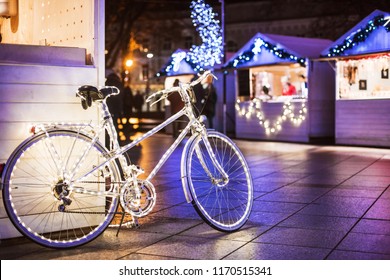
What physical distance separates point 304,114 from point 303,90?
0.88m

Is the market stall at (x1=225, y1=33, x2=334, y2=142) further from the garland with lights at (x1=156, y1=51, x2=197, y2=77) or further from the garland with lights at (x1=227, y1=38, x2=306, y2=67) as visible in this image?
the garland with lights at (x1=156, y1=51, x2=197, y2=77)

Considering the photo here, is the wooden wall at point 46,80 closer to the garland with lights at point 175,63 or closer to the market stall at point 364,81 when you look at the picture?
the market stall at point 364,81

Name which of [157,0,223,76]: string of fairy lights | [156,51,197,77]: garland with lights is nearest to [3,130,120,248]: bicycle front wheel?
[157,0,223,76]: string of fairy lights

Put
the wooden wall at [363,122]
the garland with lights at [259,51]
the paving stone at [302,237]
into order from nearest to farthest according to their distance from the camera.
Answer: the paving stone at [302,237], the wooden wall at [363,122], the garland with lights at [259,51]

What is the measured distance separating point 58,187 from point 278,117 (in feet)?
49.4

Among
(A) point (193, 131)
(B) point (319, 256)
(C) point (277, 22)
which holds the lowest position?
(B) point (319, 256)

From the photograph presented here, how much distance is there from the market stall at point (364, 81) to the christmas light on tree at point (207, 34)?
16.2 feet

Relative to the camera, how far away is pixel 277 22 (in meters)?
56.1

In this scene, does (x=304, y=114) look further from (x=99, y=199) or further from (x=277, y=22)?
(x=277, y=22)

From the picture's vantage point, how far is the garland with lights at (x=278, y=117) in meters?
18.7

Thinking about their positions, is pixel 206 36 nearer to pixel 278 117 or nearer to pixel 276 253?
pixel 278 117

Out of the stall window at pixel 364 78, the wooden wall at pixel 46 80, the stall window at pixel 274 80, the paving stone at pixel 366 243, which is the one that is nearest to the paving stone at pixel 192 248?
the paving stone at pixel 366 243

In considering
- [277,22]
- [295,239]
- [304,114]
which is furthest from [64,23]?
[277,22]

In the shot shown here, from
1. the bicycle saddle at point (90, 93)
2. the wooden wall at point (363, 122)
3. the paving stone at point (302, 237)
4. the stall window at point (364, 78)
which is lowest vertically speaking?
the paving stone at point (302, 237)
